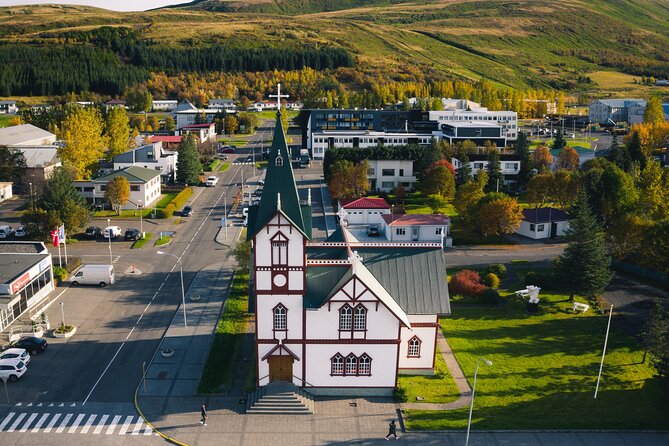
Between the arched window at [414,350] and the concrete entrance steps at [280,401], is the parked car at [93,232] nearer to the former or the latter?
the concrete entrance steps at [280,401]

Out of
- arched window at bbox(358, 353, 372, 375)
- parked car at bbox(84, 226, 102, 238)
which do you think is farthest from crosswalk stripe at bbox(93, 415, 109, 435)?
parked car at bbox(84, 226, 102, 238)

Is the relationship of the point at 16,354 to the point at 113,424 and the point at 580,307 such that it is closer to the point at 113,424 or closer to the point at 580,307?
the point at 113,424

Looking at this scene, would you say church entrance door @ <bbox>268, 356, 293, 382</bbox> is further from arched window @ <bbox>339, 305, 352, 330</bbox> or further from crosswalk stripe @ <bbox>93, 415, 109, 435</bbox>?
crosswalk stripe @ <bbox>93, 415, 109, 435</bbox>

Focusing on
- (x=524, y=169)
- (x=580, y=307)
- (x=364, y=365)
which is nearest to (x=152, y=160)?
(x=524, y=169)

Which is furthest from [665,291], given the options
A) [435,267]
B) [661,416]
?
[435,267]

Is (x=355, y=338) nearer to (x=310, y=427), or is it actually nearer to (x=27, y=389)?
(x=310, y=427)

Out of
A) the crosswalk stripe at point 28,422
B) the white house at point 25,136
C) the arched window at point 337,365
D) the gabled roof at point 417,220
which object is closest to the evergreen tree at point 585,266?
the gabled roof at point 417,220

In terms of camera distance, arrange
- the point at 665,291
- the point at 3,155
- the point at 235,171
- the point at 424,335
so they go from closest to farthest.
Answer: the point at 424,335 < the point at 665,291 < the point at 3,155 < the point at 235,171
